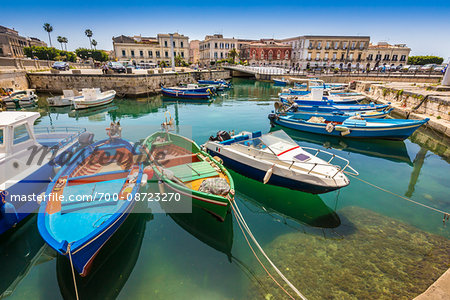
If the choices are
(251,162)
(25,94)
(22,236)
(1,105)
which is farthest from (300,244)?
(25,94)

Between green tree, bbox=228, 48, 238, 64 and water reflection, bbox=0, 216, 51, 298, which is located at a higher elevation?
green tree, bbox=228, 48, 238, 64

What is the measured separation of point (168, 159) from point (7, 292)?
21.3 ft

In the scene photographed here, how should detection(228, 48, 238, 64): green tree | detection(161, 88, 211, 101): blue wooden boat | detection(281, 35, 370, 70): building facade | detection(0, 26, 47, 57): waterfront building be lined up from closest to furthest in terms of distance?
detection(161, 88, 211, 101): blue wooden boat
detection(0, 26, 47, 57): waterfront building
detection(281, 35, 370, 70): building facade
detection(228, 48, 238, 64): green tree

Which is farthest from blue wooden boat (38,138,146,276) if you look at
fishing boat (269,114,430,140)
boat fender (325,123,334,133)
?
boat fender (325,123,334,133)

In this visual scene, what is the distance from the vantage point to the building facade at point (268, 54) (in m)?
81.4

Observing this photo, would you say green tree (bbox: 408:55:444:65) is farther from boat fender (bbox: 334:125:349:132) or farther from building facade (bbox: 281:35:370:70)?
boat fender (bbox: 334:125:349:132)

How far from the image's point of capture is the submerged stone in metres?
5.93

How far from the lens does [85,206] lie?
6.76m

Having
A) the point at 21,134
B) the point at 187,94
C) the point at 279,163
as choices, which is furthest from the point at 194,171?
the point at 187,94

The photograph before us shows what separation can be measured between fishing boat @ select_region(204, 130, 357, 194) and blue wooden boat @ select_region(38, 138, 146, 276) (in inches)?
183

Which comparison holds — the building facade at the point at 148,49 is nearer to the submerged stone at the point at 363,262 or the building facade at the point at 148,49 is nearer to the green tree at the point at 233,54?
the green tree at the point at 233,54

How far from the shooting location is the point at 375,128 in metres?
16.1

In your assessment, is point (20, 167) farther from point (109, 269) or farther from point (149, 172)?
point (109, 269)

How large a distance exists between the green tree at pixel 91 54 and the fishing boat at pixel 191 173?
3286 inches
